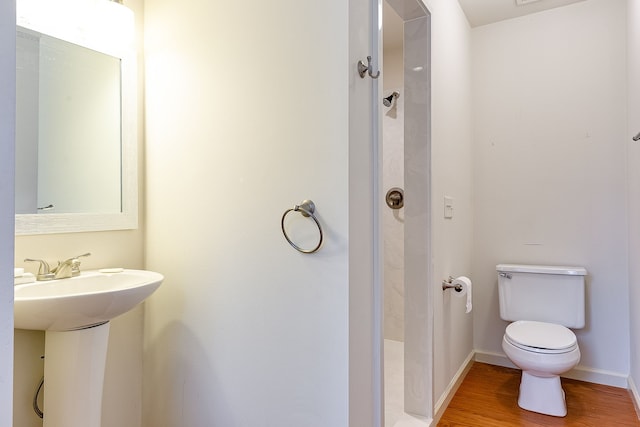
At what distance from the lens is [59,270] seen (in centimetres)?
125

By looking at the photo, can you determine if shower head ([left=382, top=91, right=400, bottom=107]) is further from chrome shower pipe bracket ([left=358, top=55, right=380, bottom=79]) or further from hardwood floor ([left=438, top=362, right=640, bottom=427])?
hardwood floor ([left=438, top=362, right=640, bottom=427])

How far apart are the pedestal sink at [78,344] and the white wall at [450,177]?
4.55ft

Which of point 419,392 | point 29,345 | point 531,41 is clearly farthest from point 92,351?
point 531,41

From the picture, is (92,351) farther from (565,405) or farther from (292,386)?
(565,405)

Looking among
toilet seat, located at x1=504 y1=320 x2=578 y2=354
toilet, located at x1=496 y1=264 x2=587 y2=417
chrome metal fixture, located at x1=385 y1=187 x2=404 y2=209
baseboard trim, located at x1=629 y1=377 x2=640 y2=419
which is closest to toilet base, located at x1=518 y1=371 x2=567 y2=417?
toilet, located at x1=496 y1=264 x2=587 y2=417

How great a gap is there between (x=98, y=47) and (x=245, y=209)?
89cm

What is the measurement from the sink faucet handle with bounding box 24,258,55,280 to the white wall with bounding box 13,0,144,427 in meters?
0.04

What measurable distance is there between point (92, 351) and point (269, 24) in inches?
49.9

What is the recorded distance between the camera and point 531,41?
2539 mm

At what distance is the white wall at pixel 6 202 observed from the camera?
461mm

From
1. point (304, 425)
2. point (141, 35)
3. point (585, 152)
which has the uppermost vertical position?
point (141, 35)

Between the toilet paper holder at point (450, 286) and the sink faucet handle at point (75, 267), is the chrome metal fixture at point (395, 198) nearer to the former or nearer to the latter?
the toilet paper holder at point (450, 286)

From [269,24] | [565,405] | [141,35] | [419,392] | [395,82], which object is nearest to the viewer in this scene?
[269,24]

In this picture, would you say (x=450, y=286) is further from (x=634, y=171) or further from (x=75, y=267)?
(x=75, y=267)
